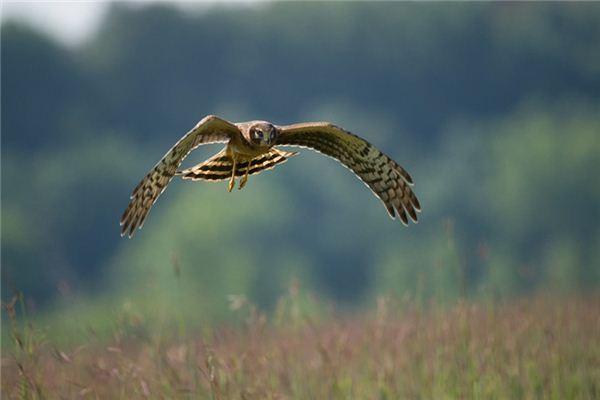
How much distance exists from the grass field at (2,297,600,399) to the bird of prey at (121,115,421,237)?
79cm

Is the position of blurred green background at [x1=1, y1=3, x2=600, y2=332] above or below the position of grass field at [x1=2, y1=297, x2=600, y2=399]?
above

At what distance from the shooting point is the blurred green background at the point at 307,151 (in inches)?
2036

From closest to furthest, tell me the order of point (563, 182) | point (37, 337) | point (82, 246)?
point (37, 337)
point (563, 182)
point (82, 246)

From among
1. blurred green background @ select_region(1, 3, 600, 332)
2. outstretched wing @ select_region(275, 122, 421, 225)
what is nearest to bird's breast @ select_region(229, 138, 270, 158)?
outstretched wing @ select_region(275, 122, 421, 225)

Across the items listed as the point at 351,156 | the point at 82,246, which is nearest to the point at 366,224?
the point at 82,246

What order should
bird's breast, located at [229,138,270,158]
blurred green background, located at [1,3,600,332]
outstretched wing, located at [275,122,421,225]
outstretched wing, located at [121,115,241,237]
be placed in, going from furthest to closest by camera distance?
blurred green background, located at [1,3,600,332] → outstretched wing, located at [275,122,421,225] → bird's breast, located at [229,138,270,158] → outstretched wing, located at [121,115,241,237]

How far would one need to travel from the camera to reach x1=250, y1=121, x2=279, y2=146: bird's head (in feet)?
18.5

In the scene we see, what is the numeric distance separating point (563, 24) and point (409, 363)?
235ft

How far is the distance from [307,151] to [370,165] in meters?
54.5

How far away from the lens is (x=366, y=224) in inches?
2402

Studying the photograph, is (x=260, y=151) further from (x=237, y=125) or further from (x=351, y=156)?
(x=351, y=156)

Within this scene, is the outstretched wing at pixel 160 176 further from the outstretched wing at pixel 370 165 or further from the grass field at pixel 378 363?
the outstretched wing at pixel 370 165

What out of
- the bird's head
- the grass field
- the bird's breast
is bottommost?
the grass field

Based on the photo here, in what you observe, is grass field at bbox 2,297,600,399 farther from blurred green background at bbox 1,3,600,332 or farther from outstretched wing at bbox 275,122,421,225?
blurred green background at bbox 1,3,600,332
